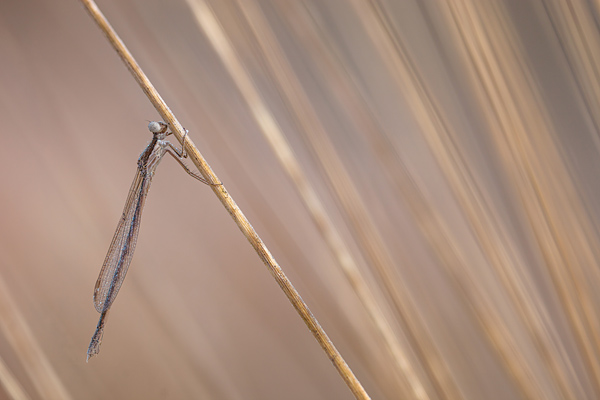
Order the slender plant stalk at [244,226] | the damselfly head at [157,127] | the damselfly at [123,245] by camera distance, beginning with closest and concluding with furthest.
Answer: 1. the slender plant stalk at [244,226]
2. the damselfly head at [157,127]
3. the damselfly at [123,245]

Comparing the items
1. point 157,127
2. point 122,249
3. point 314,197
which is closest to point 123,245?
point 122,249

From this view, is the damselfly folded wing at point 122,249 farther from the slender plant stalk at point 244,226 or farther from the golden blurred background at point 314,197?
the slender plant stalk at point 244,226

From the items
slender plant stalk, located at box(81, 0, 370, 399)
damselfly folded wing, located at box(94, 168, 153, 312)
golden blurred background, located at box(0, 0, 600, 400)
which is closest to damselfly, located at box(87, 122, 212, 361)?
damselfly folded wing, located at box(94, 168, 153, 312)

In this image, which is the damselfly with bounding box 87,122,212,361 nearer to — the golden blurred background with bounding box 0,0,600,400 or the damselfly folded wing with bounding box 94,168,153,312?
the damselfly folded wing with bounding box 94,168,153,312

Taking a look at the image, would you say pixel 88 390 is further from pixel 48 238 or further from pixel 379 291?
pixel 379 291

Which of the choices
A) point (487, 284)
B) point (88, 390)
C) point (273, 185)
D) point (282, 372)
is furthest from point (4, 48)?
point (487, 284)

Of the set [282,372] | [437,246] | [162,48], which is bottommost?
[282,372]

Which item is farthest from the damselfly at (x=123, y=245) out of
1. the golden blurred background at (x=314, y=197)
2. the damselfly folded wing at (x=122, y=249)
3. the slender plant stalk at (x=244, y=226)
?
the slender plant stalk at (x=244, y=226)
